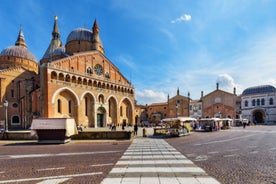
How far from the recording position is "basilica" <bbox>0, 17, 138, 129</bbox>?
97.8 feet

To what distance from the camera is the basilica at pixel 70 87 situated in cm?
2981

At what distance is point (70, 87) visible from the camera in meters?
31.9

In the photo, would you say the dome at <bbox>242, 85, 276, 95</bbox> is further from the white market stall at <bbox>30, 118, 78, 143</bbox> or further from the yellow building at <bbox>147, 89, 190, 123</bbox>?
the white market stall at <bbox>30, 118, 78, 143</bbox>

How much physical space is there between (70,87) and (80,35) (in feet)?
63.7


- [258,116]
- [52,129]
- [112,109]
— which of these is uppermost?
[112,109]

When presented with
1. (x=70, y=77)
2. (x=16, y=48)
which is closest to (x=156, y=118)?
(x=70, y=77)

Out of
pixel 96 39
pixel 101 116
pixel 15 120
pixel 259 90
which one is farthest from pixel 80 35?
pixel 259 90

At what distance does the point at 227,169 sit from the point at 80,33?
46.7 meters

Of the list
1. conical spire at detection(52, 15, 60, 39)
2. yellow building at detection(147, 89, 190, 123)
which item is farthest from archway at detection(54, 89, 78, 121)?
yellow building at detection(147, 89, 190, 123)

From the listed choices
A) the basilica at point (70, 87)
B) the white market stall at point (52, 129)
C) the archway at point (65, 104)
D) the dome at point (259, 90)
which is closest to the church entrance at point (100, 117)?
the basilica at point (70, 87)

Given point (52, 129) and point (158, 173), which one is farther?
point (52, 129)

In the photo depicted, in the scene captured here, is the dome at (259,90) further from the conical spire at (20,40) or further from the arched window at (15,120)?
the conical spire at (20,40)

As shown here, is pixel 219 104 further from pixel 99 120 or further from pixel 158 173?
pixel 158 173

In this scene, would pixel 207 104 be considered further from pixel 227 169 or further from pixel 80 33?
pixel 227 169
